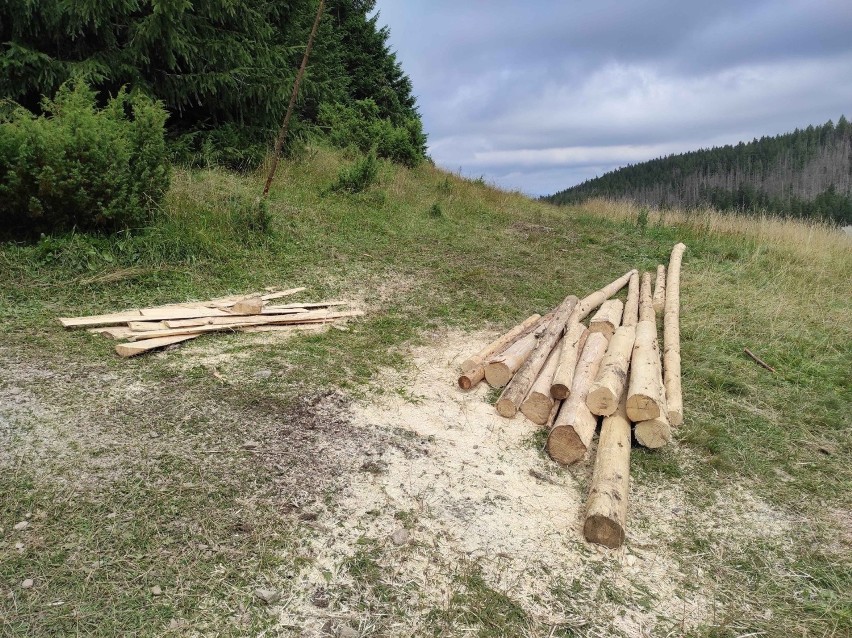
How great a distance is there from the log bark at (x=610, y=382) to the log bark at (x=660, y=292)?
106 inches

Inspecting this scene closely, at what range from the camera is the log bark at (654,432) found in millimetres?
4094

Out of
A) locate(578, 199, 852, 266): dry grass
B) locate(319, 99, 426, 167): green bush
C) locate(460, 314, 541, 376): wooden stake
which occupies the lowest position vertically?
locate(460, 314, 541, 376): wooden stake

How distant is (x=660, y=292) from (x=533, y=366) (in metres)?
3.84

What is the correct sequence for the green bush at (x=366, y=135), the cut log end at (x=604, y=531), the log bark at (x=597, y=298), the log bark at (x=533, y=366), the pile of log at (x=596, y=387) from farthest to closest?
the green bush at (x=366, y=135) → the log bark at (x=597, y=298) → the log bark at (x=533, y=366) → the pile of log at (x=596, y=387) → the cut log end at (x=604, y=531)

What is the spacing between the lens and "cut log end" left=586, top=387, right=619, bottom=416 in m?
4.16

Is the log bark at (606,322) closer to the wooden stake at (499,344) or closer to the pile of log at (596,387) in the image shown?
the pile of log at (596,387)

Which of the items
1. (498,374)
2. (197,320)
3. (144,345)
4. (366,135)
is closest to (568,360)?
(498,374)

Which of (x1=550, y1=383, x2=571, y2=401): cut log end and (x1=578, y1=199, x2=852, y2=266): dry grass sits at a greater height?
(x1=578, y1=199, x2=852, y2=266): dry grass

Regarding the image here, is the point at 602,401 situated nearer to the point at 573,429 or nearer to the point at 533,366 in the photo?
the point at 573,429

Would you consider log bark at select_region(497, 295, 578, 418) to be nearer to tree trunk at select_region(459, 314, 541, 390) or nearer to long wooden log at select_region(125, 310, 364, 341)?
tree trunk at select_region(459, 314, 541, 390)

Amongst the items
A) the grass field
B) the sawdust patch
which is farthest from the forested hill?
the sawdust patch

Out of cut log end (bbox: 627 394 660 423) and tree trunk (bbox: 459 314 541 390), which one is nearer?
cut log end (bbox: 627 394 660 423)

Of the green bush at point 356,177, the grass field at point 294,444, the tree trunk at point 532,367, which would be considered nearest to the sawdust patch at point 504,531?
the grass field at point 294,444

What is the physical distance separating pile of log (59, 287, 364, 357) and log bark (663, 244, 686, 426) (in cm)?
359
